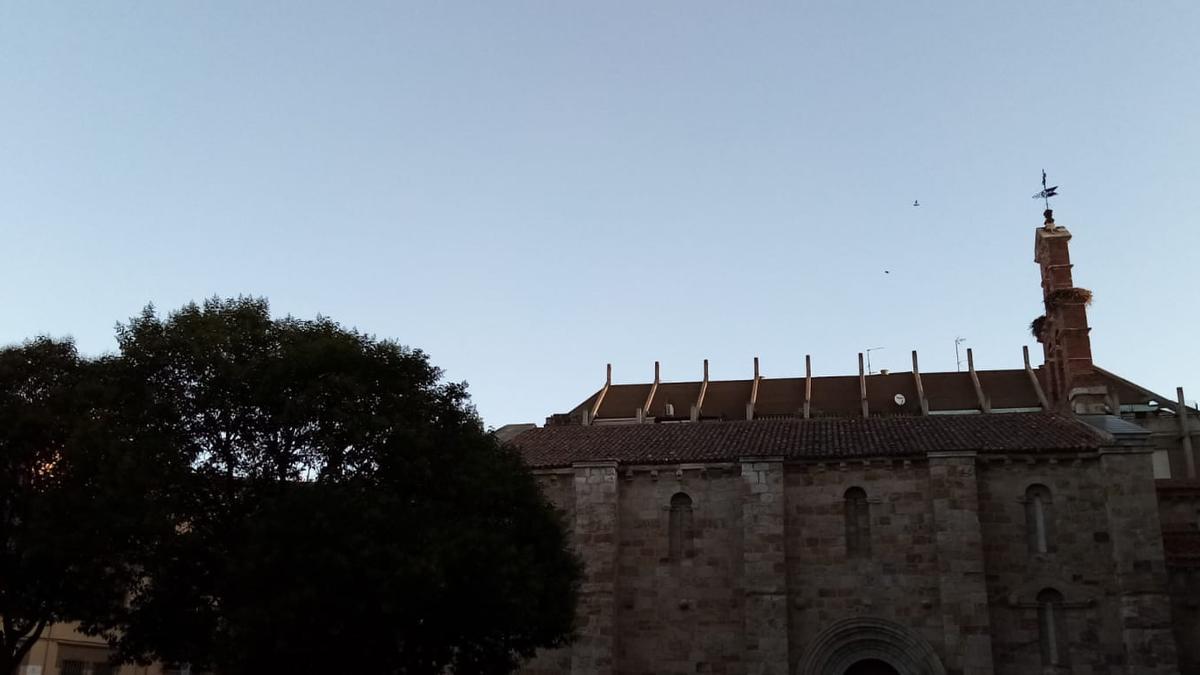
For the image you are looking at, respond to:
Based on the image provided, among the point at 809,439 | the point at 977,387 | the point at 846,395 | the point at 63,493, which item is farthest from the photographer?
the point at 846,395

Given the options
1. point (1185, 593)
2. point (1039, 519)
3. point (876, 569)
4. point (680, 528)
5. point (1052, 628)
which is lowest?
point (1052, 628)

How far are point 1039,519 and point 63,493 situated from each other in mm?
26907

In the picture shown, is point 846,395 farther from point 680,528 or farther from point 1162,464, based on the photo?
point 680,528

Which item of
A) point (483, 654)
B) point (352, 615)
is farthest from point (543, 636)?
point (352, 615)

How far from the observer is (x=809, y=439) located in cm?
3503

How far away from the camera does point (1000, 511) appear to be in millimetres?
31688

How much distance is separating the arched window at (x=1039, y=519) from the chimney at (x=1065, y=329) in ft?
42.1

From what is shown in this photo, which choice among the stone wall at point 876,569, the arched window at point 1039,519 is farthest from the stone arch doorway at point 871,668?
the arched window at point 1039,519

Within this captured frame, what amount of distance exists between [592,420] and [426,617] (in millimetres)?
36496

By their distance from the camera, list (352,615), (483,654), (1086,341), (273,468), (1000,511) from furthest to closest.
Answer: (1086,341) < (1000,511) < (483,654) < (273,468) < (352,615)

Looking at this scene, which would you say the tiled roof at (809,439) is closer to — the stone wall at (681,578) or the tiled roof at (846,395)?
the stone wall at (681,578)

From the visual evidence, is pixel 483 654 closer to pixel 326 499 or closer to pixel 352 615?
pixel 352 615

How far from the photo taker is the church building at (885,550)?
29.9 metres

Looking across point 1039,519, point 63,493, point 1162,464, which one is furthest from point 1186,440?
point 63,493
